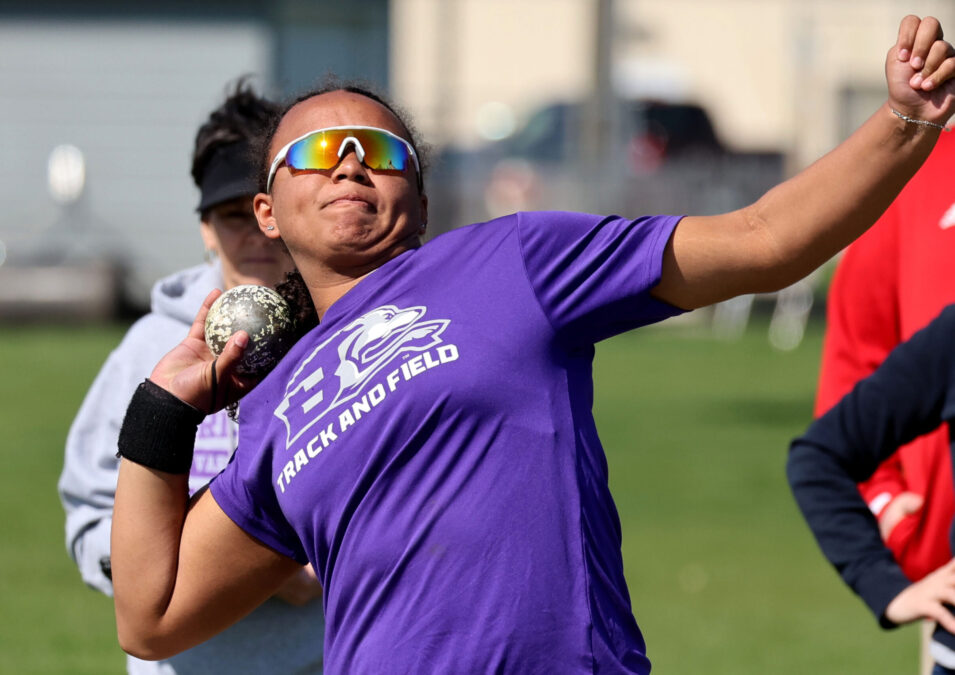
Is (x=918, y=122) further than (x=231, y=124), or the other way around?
(x=231, y=124)

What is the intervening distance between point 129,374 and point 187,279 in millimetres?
448

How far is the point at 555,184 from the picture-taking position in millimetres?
23062

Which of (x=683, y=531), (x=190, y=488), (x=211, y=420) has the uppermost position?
(x=211, y=420)

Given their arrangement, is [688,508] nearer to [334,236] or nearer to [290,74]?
[334,236]

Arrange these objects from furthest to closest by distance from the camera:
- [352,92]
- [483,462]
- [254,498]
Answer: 1. [352,92]
2. [254,498]
3. [483,462]

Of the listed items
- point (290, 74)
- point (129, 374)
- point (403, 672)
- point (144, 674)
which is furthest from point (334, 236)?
point (290, 74)

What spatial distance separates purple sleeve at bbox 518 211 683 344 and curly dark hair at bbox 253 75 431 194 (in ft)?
1.44

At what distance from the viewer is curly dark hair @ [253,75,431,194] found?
3.05 metres

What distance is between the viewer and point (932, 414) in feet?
10.7

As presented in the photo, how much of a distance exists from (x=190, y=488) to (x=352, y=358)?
3.85ft

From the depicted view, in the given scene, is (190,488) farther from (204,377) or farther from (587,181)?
(587,181)

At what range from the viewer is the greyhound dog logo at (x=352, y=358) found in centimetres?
265

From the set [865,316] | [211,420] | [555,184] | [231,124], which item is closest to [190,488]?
[211,420]

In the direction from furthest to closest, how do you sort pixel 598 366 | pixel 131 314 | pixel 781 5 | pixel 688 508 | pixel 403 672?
pixel 781 5
pixel 131 314
pixel 598 366
pixel 688 508
pixel 403 672
